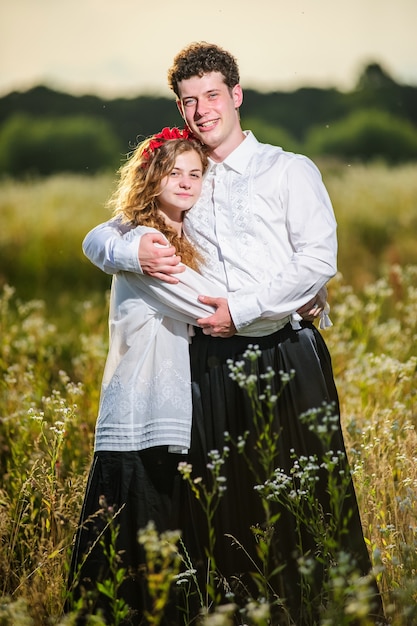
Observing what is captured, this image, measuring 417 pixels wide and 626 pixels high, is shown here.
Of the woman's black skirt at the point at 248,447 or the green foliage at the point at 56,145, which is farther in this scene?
the green foliage at the point at 56,145

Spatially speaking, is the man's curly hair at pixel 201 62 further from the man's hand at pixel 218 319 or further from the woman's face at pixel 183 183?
the man's hand at pixel 218 319

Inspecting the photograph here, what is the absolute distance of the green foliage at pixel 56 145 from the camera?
13.5 m

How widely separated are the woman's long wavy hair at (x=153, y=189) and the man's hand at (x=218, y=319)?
0.70ft

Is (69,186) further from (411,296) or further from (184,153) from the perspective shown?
(184,153)

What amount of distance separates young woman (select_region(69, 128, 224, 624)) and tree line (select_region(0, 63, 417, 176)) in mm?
9438

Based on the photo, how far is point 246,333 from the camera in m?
3.20

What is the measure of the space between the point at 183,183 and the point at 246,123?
33.2ft

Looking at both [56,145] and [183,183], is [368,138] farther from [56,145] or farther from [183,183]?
[183,183]

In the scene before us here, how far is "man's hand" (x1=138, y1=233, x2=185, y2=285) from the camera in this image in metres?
3.09

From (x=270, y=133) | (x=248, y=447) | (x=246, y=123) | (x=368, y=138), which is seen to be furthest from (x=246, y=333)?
(x=368, y=138)

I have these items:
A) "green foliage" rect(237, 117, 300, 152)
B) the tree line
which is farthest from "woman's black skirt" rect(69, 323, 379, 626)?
the tree line

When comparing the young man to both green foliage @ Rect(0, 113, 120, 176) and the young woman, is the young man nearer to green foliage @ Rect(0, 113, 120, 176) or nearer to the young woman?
the young woman

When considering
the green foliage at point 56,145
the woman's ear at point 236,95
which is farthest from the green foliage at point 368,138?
the woman's ear at point 236,95

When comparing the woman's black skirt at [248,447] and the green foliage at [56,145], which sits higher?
the green foliage at [56,145]
